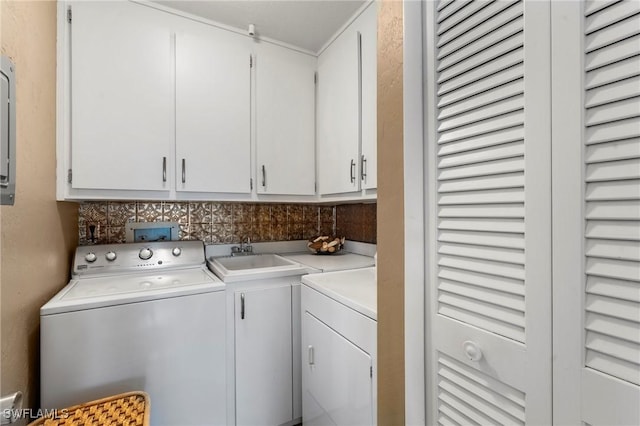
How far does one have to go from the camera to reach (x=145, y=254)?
1.69 meters

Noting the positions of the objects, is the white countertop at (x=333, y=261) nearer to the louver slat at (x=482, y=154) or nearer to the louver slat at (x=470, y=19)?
the louver slat at (x=482, y=154)

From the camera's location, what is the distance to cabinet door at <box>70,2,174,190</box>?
1.40m

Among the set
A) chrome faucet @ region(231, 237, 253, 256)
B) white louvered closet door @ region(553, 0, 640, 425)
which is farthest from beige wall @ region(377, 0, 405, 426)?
chrome faucet @ region(231, 237, 253, 256)

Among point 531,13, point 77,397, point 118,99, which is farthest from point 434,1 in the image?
point 77,397

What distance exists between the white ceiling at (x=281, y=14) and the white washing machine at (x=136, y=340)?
1.51 metres

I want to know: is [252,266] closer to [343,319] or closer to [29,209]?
[343,319]

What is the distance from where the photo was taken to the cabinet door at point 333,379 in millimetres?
1057

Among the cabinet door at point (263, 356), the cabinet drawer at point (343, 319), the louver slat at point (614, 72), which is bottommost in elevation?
the cabinet door at point (263, 356)

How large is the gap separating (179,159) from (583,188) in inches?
67.9

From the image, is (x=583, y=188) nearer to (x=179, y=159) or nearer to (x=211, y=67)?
(x=179, y=159)

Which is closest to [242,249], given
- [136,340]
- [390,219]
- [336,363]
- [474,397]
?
[136,340]

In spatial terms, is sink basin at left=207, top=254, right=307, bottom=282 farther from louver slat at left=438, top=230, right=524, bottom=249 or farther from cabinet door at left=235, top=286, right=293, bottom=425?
louver slat at left=438, top=230, right=524, bottom=249

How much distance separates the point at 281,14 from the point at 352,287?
1.59m

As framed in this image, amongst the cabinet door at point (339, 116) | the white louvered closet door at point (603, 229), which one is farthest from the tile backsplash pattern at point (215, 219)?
the white louvered closet door at point (603, 229)
